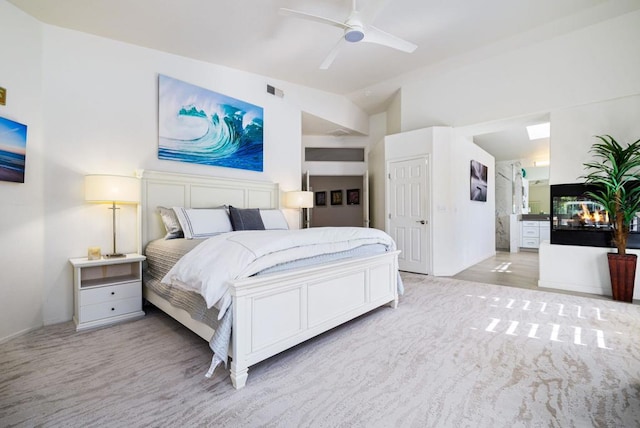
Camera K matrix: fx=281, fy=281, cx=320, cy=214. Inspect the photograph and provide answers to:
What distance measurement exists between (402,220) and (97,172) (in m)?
4.35

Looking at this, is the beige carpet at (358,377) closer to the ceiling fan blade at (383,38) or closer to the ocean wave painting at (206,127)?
the ocean wave painting at (206,127)

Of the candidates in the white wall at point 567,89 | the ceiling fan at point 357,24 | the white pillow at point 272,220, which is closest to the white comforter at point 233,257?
the white pillow at point 272,220

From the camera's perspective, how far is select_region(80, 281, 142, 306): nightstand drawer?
98.1 inches

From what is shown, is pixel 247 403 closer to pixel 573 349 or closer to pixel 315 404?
pixel 315 404

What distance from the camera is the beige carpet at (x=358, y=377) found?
4.66 feet

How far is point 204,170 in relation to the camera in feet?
12.4

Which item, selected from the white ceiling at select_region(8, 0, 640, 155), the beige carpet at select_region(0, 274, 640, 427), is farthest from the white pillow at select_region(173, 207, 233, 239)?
the white ceiling at select_region(8, 0, 640, 155)

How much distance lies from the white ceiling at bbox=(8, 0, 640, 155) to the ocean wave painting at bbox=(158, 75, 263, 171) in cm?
52

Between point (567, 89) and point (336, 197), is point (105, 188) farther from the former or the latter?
point (567, 89)

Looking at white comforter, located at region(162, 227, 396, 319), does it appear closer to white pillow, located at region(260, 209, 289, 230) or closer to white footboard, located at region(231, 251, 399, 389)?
white footboard, located at region(231, 251, 399, 389)

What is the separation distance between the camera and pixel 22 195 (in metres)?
2.50

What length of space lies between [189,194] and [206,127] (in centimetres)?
95

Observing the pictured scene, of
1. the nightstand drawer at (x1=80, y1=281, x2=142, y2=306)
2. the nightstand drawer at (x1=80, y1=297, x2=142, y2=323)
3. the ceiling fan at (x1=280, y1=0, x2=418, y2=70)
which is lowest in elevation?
the nightstand drawer at (x1=80, y1=297, x2=142, y2=323)

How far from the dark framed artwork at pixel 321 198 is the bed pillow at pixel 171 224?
438 centimetres
